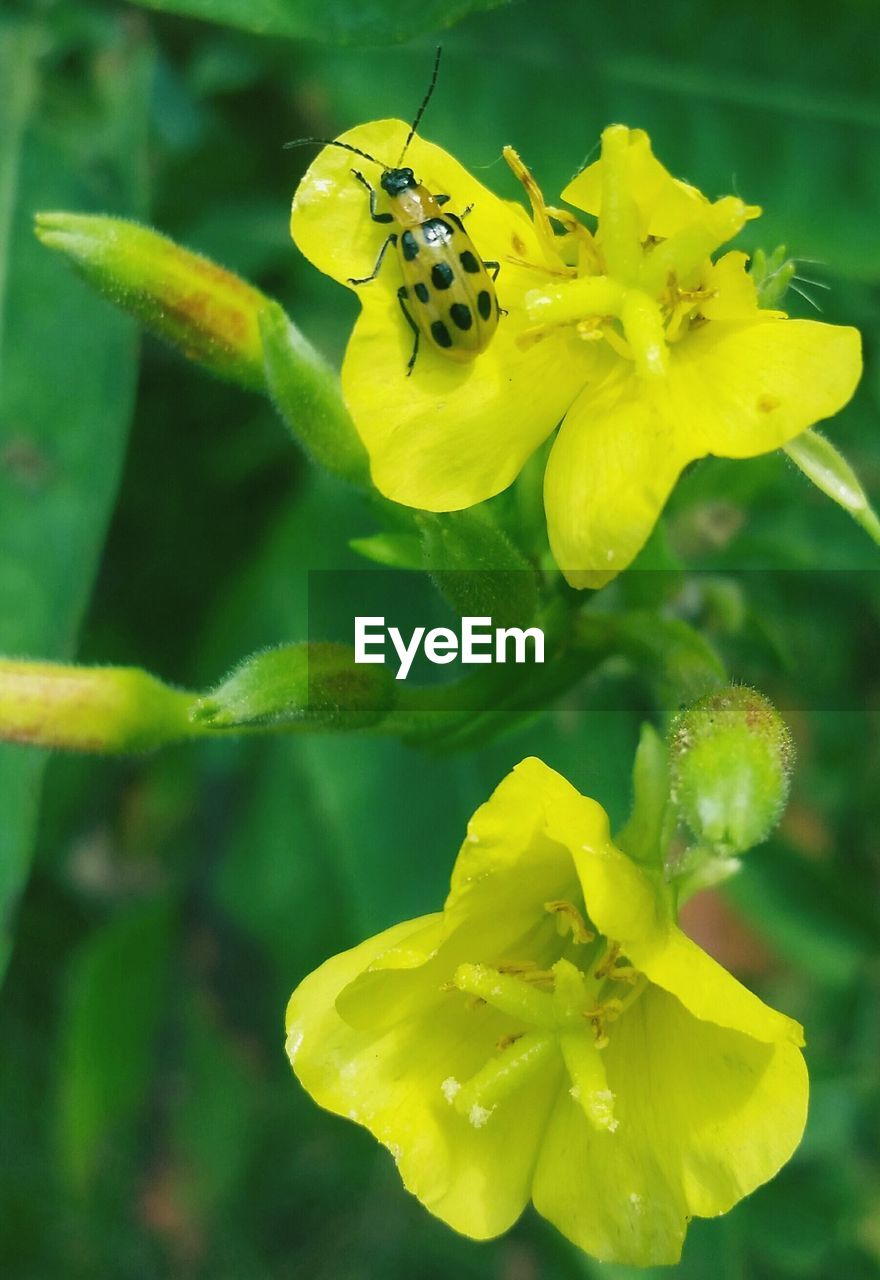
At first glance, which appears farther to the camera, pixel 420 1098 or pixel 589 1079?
pixel 420 1098

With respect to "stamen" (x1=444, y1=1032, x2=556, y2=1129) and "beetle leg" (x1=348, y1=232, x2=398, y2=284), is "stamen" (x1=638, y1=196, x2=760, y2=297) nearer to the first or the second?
"beetle leg" (x1=348, y1=232, x2=398, y2=284)

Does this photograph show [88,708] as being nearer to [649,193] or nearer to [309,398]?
[309,398]

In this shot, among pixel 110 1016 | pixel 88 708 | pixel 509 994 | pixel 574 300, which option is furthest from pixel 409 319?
pixel 110 1016

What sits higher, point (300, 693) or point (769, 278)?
point (769, 278)

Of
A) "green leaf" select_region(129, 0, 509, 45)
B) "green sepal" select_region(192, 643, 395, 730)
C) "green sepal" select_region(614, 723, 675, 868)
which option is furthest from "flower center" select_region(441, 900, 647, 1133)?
"green leaf" select_region(129, 0, 509, 45)

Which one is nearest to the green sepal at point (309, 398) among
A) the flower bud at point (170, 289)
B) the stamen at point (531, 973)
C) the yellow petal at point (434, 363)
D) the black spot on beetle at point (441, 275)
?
the flower bud at point (170, 289)

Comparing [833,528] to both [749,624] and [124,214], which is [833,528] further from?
[124,214]
